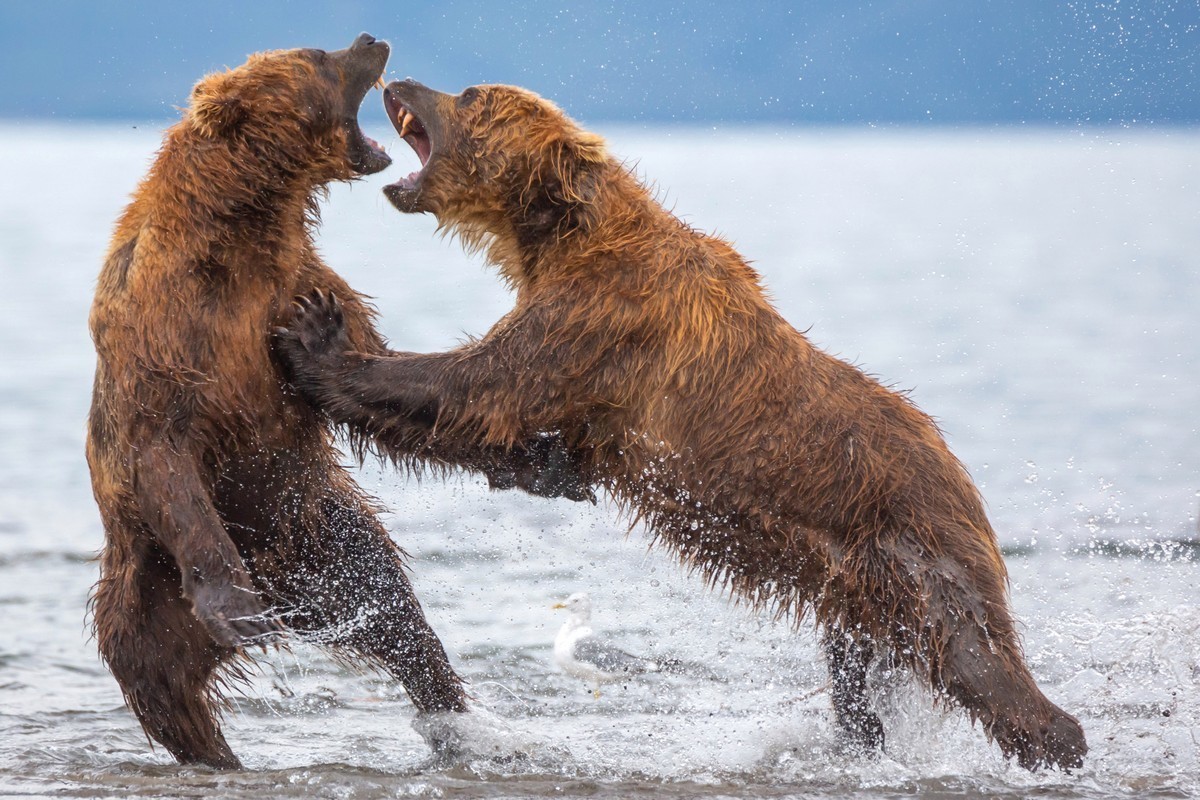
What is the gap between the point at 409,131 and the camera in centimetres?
634

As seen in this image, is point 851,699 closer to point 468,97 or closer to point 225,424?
point 225,424

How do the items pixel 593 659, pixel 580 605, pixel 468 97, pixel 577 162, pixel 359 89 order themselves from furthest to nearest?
pixel 580 605 < pixel 593 659 < pixel 468 97 < pixel 577 162 < pixel 359 89

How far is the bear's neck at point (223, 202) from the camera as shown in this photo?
5379mm

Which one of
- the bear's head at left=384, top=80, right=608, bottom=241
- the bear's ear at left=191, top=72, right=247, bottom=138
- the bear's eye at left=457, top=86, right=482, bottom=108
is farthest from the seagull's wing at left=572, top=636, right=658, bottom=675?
the bear's ear at left=191, top=72, right=247, bottom=138

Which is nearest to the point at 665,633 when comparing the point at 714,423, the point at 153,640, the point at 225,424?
the point at 714,423

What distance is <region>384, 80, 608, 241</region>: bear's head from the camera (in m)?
5.90

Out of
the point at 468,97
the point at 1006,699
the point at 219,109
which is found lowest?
the point at 1006,699

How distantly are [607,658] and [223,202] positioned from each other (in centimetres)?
363

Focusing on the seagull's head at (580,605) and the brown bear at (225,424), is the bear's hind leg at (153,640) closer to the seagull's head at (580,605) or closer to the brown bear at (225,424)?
the brown bear at (225,424)

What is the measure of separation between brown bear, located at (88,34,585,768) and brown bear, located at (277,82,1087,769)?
239 millimetres

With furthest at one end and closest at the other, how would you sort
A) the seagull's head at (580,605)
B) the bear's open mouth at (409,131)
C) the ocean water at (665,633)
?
the seagull's head at (580,605) → the bear's open mouth at (409,131) → the ocean water at (665,633)

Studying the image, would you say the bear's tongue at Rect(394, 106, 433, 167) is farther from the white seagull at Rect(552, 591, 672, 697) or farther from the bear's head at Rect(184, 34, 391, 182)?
the white seagull at Rect(552, 591, 672, 697)

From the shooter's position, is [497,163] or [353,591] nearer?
[497,163]

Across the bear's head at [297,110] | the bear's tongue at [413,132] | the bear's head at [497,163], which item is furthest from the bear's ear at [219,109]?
the bear's tongue at [413,132]
